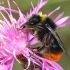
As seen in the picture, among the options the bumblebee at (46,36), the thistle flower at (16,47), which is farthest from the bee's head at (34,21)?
the thistle flower at (16,47)

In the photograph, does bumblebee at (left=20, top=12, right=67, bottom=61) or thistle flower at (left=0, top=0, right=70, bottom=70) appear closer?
bumblebee at (left=20, top=12, right=67, bottom=61)

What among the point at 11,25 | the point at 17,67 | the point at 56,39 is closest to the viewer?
the point at 56,39

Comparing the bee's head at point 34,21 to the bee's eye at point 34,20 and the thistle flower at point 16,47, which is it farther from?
the thistle flower at point 16,47

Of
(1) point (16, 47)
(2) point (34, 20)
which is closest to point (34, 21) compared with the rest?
(2) point (34, 20)

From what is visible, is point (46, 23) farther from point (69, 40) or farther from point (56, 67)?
point (69, 40)

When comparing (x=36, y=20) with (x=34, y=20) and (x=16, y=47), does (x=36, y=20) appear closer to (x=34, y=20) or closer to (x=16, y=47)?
(x=34, y=20)

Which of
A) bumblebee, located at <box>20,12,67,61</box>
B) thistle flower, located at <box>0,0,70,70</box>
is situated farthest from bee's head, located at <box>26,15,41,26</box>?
thistle flower, located at <box>0,0,70,70</box>

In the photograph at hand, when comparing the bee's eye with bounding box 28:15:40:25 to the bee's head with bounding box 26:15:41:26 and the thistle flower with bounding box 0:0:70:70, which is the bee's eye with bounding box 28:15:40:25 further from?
the thistle flower with bounding box 0:0:70:70

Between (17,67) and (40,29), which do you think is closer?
(40,29)

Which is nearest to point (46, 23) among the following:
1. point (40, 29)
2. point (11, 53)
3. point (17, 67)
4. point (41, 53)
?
point (40, 29)
